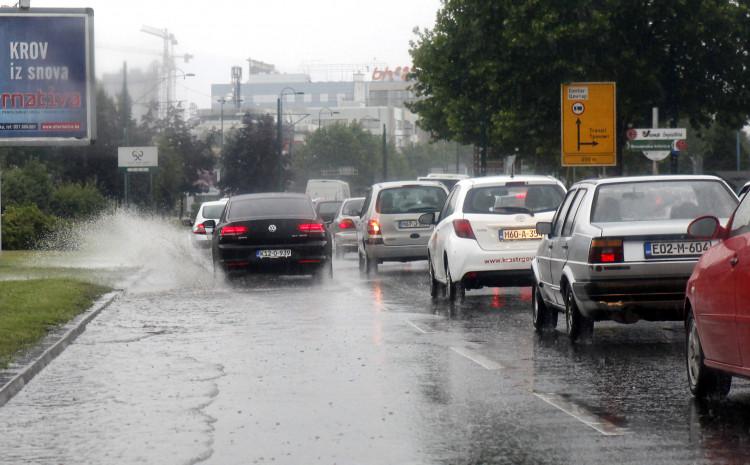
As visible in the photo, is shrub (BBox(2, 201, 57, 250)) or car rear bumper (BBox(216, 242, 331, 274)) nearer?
car rear bumper (BBox(216, 242, 331, 274))

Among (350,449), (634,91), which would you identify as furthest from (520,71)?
(350,449)

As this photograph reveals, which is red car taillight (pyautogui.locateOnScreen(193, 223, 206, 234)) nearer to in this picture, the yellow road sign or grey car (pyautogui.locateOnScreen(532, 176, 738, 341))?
the yellow road sign

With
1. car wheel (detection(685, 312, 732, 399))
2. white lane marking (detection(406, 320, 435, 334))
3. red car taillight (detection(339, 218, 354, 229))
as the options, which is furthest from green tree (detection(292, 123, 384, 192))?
car wheel (detection(685, 312, 732, 399))

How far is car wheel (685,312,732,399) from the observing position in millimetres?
9776

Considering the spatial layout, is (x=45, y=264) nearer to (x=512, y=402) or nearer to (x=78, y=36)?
(x=78, y=36)

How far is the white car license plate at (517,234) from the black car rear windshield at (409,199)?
887 cm

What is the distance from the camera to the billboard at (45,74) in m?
31.5

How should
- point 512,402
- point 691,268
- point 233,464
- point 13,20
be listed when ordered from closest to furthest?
point 233,464
point 512,402
point 691,268
point 13,20

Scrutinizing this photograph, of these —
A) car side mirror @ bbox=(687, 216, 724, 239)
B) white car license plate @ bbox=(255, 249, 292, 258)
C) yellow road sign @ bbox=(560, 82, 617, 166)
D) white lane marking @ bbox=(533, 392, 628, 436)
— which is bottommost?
white car license plate @ bbox=(255, 249, 292, 258)

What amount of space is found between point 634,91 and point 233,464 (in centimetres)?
3840

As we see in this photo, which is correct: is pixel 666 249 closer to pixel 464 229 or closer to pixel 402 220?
pixel 464 229

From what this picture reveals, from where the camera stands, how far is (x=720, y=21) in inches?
1751

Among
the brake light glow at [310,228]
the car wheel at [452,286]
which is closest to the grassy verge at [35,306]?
the brake light glow at [310,228]

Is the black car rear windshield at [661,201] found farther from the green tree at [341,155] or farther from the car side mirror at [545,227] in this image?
the green tree at [341,155]
